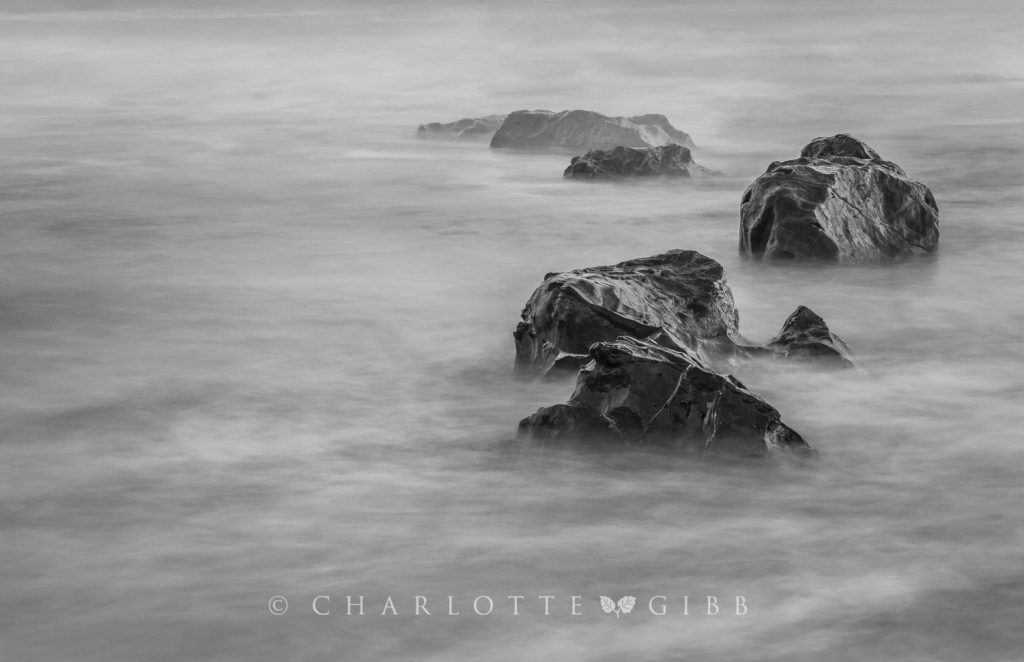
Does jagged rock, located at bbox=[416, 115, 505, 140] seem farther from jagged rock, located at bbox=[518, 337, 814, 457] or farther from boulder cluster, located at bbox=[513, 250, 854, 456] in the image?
jagged rock, located at bbox=[518, 337, 814, 457]

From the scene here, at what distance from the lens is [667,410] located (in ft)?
21.4

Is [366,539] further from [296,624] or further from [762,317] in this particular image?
[762,317]

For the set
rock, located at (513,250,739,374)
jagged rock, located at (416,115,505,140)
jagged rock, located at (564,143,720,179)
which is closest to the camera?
rock, located at (513,250,739,374)

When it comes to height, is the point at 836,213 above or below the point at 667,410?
above

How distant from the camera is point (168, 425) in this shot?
24.2 feet

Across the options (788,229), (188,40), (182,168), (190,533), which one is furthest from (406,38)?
(190,533)

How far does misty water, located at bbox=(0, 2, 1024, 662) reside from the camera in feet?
16.6

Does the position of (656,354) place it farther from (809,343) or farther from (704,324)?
(809,343)

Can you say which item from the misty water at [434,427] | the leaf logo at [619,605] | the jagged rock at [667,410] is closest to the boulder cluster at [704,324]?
the jagged rock at [667,410]
